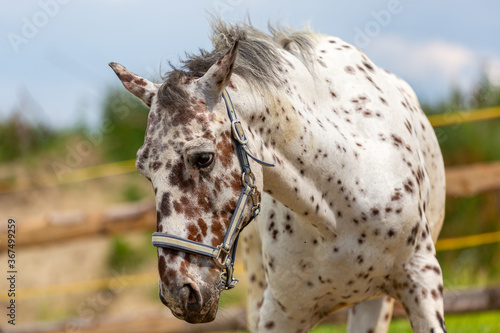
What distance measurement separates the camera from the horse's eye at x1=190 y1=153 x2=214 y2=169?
6.53 ft

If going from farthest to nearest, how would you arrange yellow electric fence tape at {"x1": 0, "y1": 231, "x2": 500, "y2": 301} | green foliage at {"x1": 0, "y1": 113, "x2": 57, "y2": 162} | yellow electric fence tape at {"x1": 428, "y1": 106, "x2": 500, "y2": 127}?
green foliage at {"x1": 0, "y1": 113, "x2": 57, "y2": 162} → yellow electric fence tape at {"x1": 0, "y1": 231, "x2": 500, "y2": 301} → yellow electric fence tape at {"x1": 428, "y1": 106, "x2": 500, "y2": 127}

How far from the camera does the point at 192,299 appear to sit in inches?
77.5

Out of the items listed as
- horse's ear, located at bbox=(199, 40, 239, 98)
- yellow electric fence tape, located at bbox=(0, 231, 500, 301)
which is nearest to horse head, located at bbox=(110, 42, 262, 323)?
horse's ear, located at bbox=(199, 40, 239, 98)

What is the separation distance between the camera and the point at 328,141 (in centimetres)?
246

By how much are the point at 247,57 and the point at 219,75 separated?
0.32m

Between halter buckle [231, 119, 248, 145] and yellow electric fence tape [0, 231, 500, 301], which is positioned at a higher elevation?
halter buckle [231, 119, 248, 145]

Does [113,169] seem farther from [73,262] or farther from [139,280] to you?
[73,262]

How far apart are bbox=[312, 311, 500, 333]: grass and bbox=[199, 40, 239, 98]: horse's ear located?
317cm

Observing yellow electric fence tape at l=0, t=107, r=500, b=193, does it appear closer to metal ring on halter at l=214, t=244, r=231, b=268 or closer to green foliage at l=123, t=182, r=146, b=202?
green foliage at l=123, t=182, r=146, b=202

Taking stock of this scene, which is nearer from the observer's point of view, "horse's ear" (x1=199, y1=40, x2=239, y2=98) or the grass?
"horse's ear" (x1=199, y1=40, x2=239, y2=98)

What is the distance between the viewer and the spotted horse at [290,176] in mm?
2000

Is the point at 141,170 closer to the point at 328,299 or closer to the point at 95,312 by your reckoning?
the point at 328,299

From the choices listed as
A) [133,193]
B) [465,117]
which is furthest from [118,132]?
[465,117]

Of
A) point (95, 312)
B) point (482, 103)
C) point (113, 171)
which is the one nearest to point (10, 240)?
point (113, 171)
